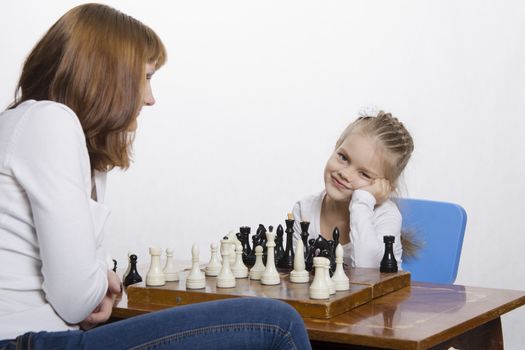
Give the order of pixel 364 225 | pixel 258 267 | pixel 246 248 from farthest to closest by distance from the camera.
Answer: pixel 364 225 → pixel 246 248 → pixel 258 267

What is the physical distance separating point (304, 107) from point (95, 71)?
8.52 ft

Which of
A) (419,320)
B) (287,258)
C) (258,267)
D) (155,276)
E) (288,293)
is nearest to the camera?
(419,320)

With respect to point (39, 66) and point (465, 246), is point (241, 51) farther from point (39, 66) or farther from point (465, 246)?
point (39, 66)

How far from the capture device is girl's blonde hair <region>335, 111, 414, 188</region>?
2881 millimetres

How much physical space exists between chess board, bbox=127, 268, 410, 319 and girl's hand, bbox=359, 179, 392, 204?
591 mm

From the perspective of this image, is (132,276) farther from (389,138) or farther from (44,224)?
(389,138)

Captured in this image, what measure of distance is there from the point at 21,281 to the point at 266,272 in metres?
0.66

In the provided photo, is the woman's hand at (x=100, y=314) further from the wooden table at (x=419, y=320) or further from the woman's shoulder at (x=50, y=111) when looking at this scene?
the woman's shoulder at (x=50, y=111)

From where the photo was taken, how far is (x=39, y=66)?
75.9 inches

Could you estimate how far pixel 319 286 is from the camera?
1934 mm

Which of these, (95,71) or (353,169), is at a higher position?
(95,71)

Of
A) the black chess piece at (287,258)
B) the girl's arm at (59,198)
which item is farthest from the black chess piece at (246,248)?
the girl's arm at (59,198)

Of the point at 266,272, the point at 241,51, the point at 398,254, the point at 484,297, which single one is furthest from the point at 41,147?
the point at 241,51

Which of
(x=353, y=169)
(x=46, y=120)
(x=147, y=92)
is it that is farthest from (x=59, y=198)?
(x=353, y=169)
